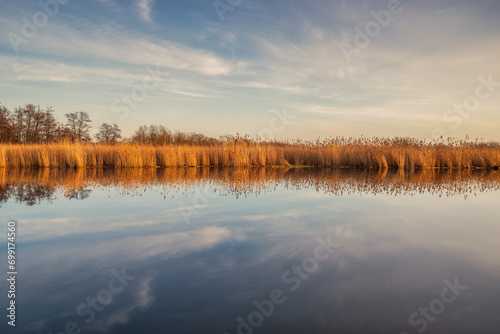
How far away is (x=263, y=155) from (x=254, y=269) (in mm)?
15670

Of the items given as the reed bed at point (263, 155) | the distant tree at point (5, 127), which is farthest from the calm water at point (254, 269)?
the distant tree at point (5, 127)

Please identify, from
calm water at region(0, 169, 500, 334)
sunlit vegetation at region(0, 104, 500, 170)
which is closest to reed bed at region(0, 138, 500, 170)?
sunlit vegetation at region(0, 104, 500, 170)

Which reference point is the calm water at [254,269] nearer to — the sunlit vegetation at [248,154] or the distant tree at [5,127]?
the sunlit vegetation at [248,154]

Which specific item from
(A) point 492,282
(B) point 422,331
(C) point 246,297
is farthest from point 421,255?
(C) point 246,297

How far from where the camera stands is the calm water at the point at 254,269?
215 cm

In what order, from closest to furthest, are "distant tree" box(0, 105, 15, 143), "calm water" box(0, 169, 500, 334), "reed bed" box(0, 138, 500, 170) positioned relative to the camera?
"calm water" box(0, 169, 500, 334) < "reed bed" box(0, 138, 500, 170) < "distant tree" box(0, 105, 15, 143)

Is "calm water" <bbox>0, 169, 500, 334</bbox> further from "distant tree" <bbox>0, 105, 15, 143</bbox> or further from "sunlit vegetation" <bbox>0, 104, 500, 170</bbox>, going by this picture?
"distant tree" <bbox>0, 105, 15, 143</bbox>

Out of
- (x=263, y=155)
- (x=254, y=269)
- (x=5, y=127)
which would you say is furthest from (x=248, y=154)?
(x=5, y=127)

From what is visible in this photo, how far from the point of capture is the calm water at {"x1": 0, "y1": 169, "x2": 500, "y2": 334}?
84.6 inches

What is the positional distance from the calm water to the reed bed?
11.6 m

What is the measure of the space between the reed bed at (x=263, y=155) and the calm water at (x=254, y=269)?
37.9 feet

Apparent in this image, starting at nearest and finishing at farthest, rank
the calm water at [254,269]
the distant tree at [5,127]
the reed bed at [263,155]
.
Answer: the calm water at [254,269]
the reed bed at [263,155]
the distant tree at [5,127]

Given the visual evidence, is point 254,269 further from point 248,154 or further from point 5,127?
A: point 5,127

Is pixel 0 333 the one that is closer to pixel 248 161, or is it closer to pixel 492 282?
pixel 492 282
